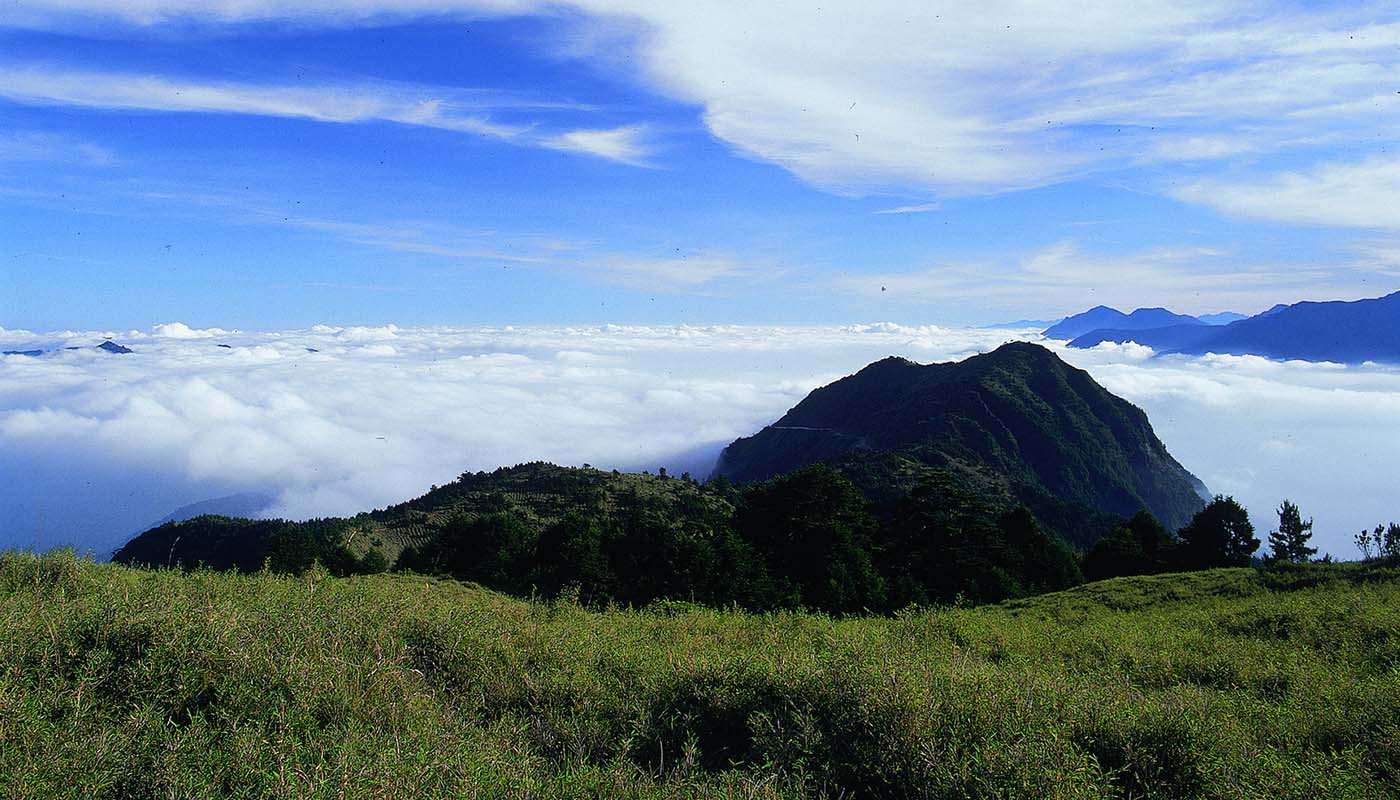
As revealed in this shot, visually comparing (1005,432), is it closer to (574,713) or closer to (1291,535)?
(1291,535)

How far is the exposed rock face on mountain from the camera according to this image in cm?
13088

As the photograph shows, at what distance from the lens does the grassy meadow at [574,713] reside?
14.8 ft

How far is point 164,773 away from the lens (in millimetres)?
4312

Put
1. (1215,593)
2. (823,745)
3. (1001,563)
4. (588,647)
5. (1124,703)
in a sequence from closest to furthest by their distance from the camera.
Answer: (823,745) → (1124,703) → (588,647) → (1215,593) → (1001,563)

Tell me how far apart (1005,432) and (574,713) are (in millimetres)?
144045

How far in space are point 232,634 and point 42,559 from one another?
6.72 metres

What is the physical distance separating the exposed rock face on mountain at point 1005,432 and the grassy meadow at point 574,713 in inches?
4213

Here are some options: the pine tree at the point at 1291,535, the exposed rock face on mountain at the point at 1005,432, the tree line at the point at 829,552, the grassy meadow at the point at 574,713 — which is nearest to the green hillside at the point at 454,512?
the tree line at the point at 829,552

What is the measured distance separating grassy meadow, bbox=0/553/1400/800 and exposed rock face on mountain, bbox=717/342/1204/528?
351ft

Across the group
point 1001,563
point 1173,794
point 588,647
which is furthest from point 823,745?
point 1001,563

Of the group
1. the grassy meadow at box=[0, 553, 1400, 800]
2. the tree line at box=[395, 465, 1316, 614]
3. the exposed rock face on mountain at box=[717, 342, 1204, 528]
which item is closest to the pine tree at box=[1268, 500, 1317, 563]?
the tree line at box=[395, 465, 1316, 614]

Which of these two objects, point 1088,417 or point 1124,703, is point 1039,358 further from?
point 1124,703

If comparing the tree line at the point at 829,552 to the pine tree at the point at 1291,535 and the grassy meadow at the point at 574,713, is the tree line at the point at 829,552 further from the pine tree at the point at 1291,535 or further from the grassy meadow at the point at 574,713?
the grassy meadow at the point at 574,713

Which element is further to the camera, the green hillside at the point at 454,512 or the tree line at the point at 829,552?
the green hillside at the point at 454,512
